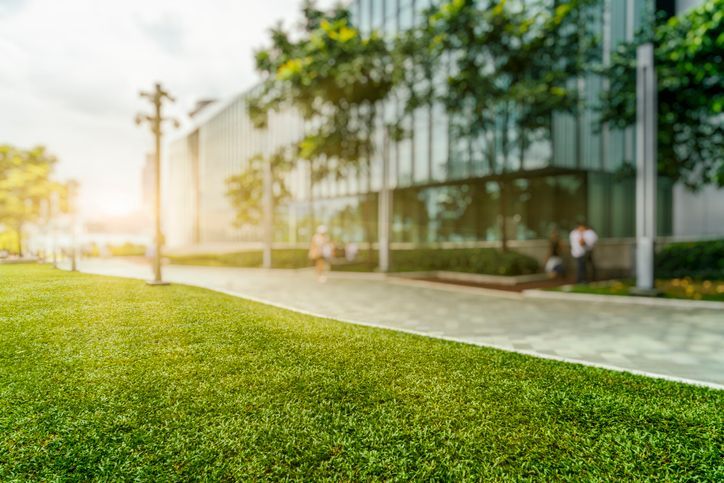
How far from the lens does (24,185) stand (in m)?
6.05

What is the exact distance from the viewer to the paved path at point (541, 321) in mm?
7152

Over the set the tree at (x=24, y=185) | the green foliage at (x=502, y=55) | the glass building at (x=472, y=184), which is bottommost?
the tree at (x=24, y=185)

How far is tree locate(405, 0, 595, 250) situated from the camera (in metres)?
18.5

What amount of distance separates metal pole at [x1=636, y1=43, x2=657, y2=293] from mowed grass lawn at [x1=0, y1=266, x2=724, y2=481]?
31.9ft

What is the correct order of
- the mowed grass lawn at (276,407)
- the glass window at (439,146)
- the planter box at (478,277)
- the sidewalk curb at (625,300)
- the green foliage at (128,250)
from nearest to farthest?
the mowed grass lawn at (276,407), the green foliage at (128,250), the sidewalk curb at (625,300), the planter box at (478,277), the glass window at (439,146)

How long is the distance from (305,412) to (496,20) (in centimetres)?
1815

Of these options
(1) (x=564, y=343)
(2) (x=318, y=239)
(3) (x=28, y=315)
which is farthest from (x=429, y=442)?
(2) (x=318, y=239)

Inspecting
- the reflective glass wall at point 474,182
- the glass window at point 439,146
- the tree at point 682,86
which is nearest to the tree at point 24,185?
the tree at point 682,86

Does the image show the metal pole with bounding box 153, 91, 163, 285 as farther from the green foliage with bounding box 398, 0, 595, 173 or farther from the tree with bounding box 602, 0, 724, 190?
the green foliage with bounding box 398, 0, 595, 173

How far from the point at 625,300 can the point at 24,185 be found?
1372 centimetres

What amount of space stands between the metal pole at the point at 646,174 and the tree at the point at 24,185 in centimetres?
1428

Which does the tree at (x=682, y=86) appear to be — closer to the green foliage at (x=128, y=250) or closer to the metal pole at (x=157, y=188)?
the metal pole at (x=157, y=188)

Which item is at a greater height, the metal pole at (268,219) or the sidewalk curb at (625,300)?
the metal pole at (268,219)

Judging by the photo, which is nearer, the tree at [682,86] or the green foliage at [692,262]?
the tree at [682,86]
